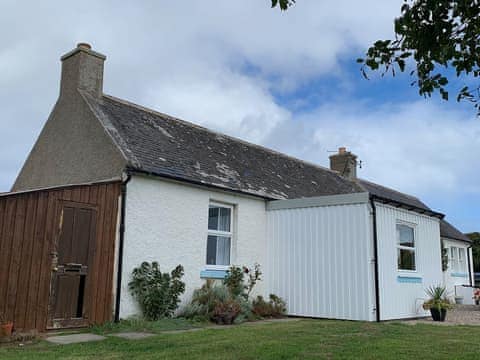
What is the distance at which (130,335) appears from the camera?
8.71 meters

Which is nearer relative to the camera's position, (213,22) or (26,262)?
(26,262)

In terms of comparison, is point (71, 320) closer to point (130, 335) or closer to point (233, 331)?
point (130, 335)

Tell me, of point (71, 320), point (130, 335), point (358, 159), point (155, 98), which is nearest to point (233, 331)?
point (130, 335)

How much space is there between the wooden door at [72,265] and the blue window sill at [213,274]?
3.28m

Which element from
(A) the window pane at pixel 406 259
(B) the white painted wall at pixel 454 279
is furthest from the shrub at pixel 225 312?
(B) the white painted wall at pixel 454 279

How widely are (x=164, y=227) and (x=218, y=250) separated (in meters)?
2.20

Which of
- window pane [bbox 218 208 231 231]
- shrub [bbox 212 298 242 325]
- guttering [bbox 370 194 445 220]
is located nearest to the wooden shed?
shrub [bbox 212 298 242 325]

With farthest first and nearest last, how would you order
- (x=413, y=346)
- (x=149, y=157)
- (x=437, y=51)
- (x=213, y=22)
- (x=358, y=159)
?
(x=358, y=159), (x=149, y=157), (x=213, y=22), (x=413, y=346), (x=437, y=51)

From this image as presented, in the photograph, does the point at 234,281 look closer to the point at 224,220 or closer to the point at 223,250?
the point at 223,250

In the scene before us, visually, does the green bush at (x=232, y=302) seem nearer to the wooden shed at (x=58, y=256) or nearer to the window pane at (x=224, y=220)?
the window pane at (x=224, y=220)

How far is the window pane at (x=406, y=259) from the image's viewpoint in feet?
43.3

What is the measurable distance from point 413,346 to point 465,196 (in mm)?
14136

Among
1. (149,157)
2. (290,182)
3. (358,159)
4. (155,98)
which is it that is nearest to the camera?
(149,157)

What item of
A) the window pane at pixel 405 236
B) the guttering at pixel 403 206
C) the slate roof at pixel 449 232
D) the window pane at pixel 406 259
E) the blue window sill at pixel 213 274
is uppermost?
the slate roof at pixel 449 232
